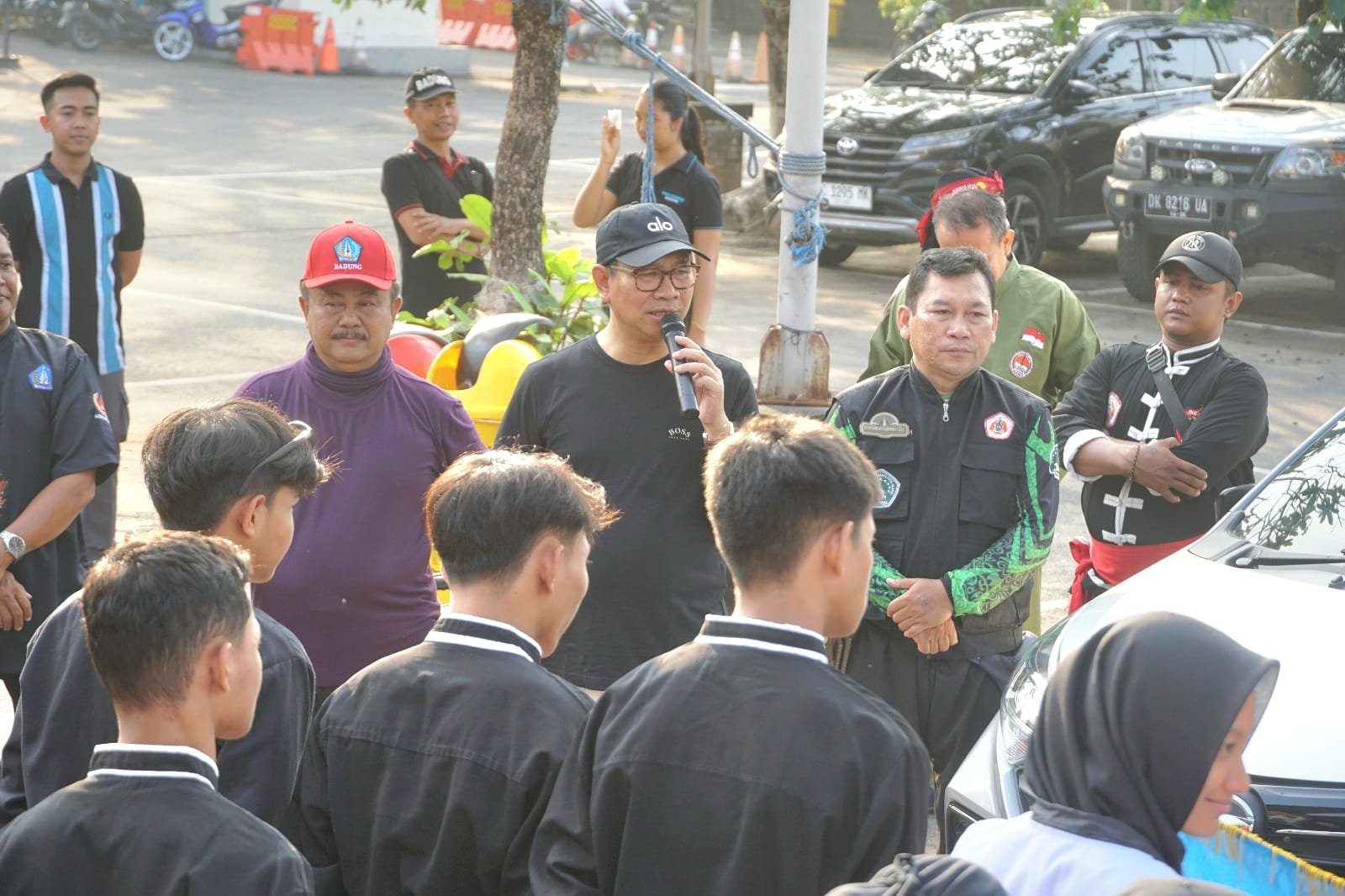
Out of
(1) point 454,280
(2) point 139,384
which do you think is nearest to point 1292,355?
(1) point 454,280

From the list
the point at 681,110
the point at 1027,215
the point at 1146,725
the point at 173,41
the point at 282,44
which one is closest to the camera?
the point at 1146,725

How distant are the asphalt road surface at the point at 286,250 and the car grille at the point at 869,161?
97cm

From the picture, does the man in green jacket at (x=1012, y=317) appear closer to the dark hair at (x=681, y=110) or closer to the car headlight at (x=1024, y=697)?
the car headlight at (x=1024, y=697)

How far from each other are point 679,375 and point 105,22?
94.4 feet

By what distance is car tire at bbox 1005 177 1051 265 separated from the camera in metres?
13.8

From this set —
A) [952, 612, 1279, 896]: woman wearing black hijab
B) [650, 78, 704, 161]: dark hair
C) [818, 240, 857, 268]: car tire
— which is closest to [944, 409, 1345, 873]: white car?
[952, 612, 1279, 896]: woman wearing black hijab

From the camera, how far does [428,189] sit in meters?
7.99

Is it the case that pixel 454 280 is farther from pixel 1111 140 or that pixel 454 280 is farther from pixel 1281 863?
pixel 1111 140

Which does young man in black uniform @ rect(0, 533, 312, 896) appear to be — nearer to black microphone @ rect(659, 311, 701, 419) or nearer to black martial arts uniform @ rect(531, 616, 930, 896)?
black martial arts uniform @ rect(531, 616, 930, 896)

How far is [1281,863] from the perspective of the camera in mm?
3184

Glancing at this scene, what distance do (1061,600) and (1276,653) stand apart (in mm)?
3223

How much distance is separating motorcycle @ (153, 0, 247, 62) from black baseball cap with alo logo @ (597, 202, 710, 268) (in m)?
27.8

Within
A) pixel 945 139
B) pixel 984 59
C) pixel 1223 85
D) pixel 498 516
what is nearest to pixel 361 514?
pixel 498 516

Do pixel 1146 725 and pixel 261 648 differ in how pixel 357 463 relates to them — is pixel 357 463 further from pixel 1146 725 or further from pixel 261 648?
pixel 1146 725
